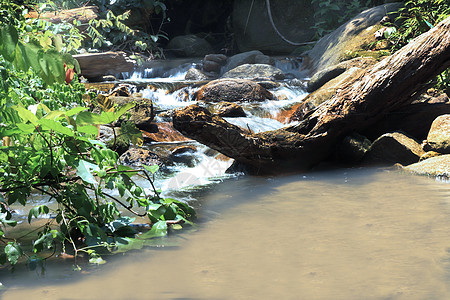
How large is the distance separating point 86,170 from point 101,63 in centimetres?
848

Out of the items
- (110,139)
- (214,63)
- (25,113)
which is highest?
(214,63)

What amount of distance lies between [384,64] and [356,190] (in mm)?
1794

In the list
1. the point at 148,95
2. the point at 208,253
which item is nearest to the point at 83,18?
the point at 148,95

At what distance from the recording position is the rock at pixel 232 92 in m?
9.02

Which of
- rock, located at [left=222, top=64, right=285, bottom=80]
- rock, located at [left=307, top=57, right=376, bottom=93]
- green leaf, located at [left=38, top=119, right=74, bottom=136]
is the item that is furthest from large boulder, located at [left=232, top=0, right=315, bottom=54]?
green leaf, located at [left=38, top=119, right=74, bottom=136]

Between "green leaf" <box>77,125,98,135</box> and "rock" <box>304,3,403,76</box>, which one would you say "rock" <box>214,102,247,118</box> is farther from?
"green leaf" <box>77,125,98,135</box>

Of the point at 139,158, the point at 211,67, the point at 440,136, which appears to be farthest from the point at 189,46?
the point at 440,136

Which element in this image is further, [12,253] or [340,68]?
[340,68]

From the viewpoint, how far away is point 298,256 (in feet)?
7.99

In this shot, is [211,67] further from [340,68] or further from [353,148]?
[353,148]

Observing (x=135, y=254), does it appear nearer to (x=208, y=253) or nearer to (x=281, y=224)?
(x=208, y=253)

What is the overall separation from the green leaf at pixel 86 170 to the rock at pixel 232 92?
6.73 metres

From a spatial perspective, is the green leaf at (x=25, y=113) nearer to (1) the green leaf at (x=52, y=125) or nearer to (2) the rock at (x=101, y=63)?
(1) the green leaf at (x=52, y=125)

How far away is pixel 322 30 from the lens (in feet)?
48.0
